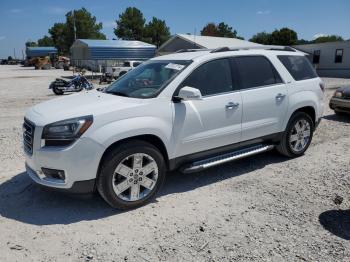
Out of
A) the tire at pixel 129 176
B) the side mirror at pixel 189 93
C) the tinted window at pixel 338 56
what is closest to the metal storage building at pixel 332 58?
the tinted window at pixel 338 56

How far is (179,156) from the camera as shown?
4355 mm

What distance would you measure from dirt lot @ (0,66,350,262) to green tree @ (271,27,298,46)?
6512cm

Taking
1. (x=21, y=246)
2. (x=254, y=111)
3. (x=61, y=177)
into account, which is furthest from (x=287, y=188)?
(x=21, y=246)

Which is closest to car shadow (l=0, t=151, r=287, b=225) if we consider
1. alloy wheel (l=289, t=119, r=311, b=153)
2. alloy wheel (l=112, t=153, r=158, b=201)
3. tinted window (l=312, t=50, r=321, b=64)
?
alloy wheel (l=112, t=153, r=158, b=201)

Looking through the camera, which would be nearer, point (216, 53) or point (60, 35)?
point (216, 53)

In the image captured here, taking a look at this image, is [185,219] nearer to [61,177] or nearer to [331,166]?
[61,177]

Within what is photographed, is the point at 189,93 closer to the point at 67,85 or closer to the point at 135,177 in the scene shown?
the point at 135,177

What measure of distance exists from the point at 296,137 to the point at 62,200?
3855mm

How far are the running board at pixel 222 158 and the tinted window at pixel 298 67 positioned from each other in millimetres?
1306

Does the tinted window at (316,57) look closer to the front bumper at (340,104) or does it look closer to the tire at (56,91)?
the tire at (56,91)

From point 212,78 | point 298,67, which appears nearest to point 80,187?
point 212,78

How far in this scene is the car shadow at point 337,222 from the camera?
11.6 ft

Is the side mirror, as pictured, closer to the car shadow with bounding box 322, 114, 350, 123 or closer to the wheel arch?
the wheel arch

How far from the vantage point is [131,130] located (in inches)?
151
